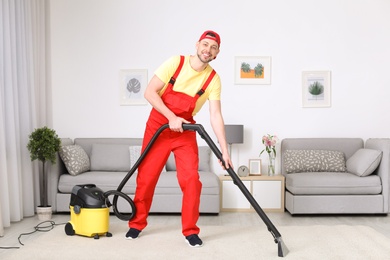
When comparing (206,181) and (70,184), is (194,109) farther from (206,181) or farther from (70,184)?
(70,184)

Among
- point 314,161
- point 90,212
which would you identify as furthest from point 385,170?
point 90,212

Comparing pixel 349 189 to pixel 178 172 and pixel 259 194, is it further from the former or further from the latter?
pixel 178 172

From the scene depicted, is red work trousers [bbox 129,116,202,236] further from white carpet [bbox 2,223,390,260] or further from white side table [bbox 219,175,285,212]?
white side table [bbox 219,175,285,212]

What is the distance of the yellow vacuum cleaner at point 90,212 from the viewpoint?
3.07 m

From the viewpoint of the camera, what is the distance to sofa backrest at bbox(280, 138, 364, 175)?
493 cm

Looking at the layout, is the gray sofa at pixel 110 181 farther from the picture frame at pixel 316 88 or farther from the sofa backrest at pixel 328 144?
the picture frame at pixel 316 88

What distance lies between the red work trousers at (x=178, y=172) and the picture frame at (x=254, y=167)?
1.87 m

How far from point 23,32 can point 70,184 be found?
1522 millimetres

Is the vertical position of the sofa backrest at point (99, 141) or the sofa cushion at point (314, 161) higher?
the sofa backrest at point (99, 141)

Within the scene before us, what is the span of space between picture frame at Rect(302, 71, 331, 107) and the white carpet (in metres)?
2.03

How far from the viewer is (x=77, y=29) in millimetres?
5145

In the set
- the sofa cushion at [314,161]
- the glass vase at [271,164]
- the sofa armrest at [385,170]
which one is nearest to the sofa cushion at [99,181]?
the glass vase at [271,164]

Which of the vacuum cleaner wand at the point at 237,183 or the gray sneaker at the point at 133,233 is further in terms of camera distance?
the gray sneaker at the point at 133,233

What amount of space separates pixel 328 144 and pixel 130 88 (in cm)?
229
